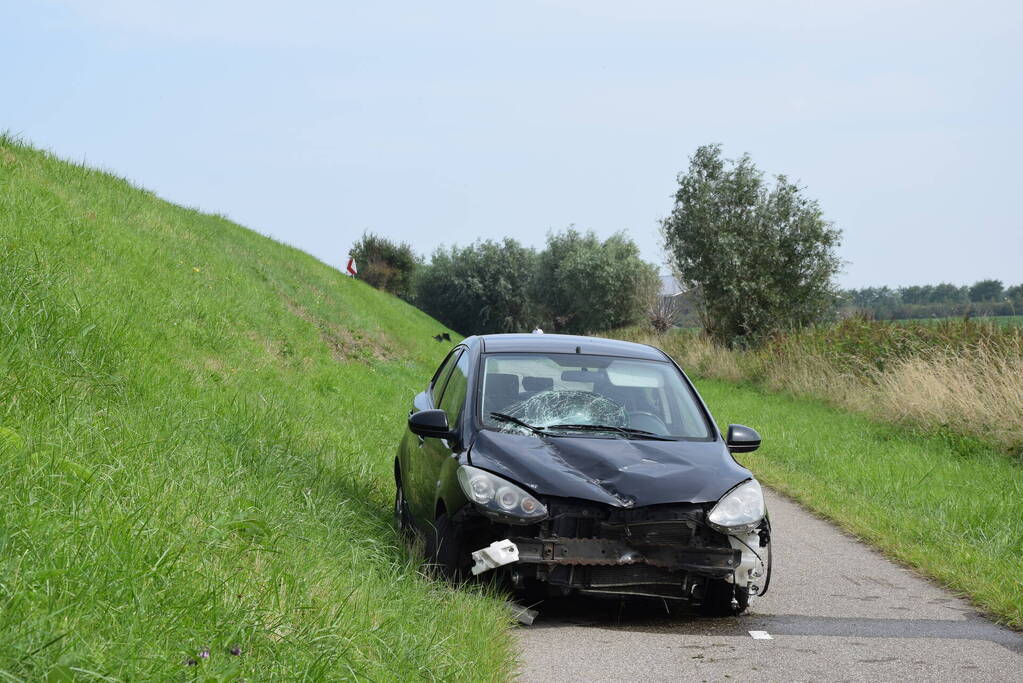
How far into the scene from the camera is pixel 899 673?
17.0 feet

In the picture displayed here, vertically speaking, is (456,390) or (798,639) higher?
(456,390)

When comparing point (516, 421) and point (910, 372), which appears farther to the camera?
point (910, 372)

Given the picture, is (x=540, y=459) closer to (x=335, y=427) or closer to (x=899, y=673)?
(x=899, y=673)

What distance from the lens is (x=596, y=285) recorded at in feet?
279

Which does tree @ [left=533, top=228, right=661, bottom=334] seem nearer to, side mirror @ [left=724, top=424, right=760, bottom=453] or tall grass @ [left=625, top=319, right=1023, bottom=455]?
tall grass @ [left=625, top=319, right=1023, bottom=455]

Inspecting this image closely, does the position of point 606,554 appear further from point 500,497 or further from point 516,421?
point 516,421

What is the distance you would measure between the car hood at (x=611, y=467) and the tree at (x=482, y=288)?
88.6 m

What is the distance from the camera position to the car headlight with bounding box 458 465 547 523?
5906 mm

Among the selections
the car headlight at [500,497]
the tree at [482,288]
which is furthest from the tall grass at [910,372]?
the tree at [482,288]

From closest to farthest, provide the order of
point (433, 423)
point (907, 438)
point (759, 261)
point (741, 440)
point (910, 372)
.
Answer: point (433, 423)
point (741, 440)
point (907, 438)
point (910, 372)
point (759, 261)

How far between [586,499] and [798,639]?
133 centimetres

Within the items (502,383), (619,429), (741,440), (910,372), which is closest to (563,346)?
(502,383)

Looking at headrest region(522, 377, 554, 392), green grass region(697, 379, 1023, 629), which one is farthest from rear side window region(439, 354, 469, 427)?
green grass region(697, 379, 1023, 629)

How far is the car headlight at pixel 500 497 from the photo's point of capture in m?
5.91
